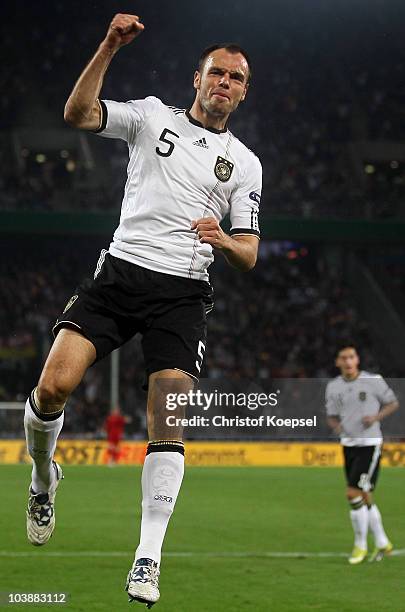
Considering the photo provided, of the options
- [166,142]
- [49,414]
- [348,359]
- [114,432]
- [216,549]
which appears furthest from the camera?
[114,432]

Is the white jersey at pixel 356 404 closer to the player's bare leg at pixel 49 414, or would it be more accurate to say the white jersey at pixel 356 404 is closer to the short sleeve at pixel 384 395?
the short sleeve at pixel 384 395

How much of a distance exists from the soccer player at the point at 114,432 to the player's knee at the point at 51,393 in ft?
62.1

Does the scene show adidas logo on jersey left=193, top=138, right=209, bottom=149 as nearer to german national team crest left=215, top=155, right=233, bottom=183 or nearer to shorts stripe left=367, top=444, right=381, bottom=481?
german national team crest left=215, top=155, right=233, bottom=183

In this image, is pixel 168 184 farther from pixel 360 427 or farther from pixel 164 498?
pixel 360 427

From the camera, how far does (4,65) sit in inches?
1415

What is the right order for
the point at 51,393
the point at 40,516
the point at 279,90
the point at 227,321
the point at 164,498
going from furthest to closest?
the point at 279,90 < the point at 227,321 < the point at 40,516 < the point at 51,393 < the point at 164,498

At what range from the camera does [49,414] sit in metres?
5.84

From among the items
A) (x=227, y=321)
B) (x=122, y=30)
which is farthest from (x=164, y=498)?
(x=227, y=321)

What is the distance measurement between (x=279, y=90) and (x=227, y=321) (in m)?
7.99

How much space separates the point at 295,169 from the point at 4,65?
989 centimetres

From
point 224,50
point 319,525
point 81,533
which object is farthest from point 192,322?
point 319,525

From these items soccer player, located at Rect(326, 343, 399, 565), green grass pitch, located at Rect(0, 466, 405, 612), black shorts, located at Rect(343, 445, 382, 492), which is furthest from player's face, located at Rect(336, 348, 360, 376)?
green grass pitch, located at Rect(0, 466, 405, 612)

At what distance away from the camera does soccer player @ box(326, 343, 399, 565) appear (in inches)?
477

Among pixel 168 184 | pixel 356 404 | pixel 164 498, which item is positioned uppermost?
pixel 356 404
